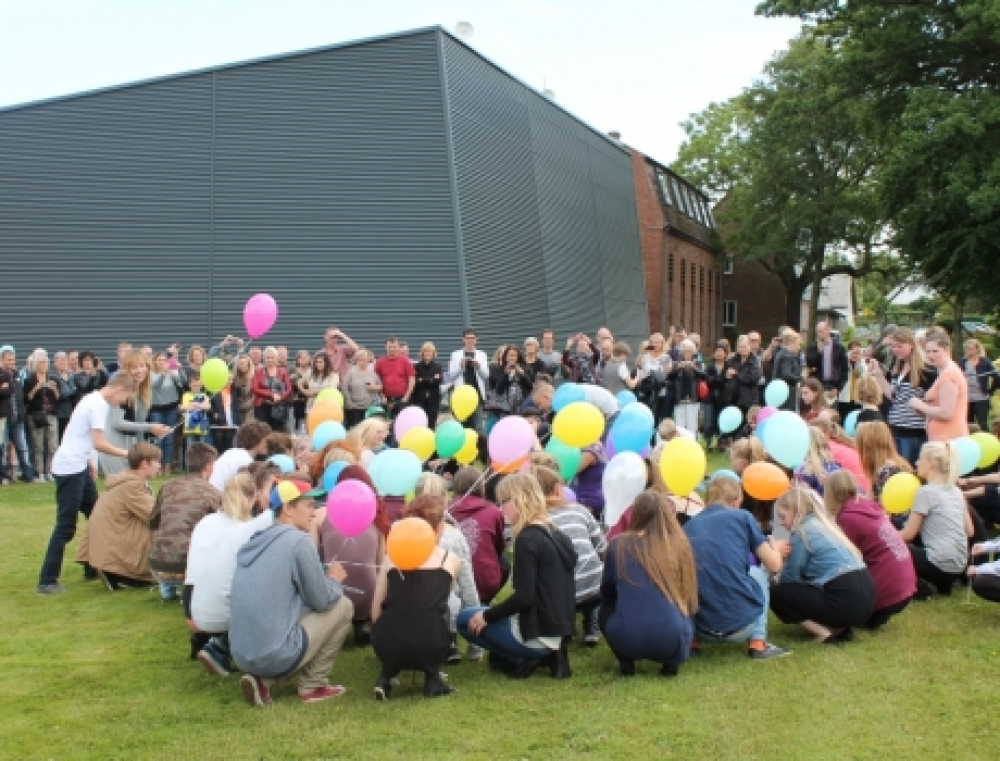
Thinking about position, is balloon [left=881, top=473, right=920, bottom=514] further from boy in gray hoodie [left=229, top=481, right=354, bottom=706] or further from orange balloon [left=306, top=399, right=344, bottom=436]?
orange balloon [left=306, top=399, right=344, bottom=436]

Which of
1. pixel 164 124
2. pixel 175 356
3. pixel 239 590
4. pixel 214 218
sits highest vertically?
pixel 164 124

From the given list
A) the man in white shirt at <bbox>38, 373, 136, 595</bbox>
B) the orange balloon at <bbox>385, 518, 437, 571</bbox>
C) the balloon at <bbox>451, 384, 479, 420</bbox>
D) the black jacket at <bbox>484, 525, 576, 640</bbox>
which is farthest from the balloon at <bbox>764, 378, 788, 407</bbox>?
the orange balloon at <bbox>385, 518, 437, 571</bbox>

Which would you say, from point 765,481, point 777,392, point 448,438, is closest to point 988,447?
point 765,481

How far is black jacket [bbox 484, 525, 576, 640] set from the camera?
5.78 metres

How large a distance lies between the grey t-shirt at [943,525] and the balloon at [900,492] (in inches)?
2.5

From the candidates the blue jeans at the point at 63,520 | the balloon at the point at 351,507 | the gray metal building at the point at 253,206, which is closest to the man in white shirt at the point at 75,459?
the blue jeans at the point at 63,520

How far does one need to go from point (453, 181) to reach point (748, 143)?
99.8 feet

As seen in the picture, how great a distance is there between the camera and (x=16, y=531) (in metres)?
10.6

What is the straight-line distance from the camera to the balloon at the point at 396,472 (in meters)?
6.58

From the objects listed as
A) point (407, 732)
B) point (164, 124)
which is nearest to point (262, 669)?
point (407, 732)

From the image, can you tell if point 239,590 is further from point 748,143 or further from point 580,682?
point 748,143

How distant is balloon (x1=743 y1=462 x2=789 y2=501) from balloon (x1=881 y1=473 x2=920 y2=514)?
1.42 meters

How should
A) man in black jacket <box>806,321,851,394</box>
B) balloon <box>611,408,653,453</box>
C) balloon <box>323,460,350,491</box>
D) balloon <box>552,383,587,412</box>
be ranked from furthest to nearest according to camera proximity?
man in black jacket <box>806,321,851,394</box>, balloon <box>552,383,587,412</box>, balloon <box>611,408,653,453</box>, balloon <box>323,460,350,491</box>

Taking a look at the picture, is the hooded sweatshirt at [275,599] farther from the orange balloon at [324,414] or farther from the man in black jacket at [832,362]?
the man in black jacket at [832,362]
